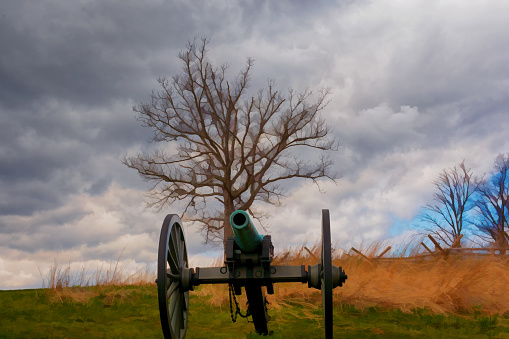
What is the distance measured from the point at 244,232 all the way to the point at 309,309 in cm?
452

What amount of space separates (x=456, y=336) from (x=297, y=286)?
3.72 meters

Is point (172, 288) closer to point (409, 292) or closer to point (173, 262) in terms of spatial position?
point (173, 262)

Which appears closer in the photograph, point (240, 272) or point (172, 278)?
point (240, 272)

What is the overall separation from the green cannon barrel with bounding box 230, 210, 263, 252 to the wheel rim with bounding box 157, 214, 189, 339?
0.74 metres

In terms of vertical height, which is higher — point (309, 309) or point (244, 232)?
point (244, 232)

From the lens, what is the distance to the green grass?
6.67 meters

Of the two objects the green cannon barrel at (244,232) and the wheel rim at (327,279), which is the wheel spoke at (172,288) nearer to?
the green cannon barrel at (244,232)

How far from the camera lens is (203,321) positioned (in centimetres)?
778

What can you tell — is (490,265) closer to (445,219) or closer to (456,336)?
(456,336)

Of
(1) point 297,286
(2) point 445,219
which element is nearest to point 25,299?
(1) point 297,286

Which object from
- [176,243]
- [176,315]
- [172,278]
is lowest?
[176,315]

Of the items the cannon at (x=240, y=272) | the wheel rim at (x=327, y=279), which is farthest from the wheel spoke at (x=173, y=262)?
the wheel rim at (x=327, y=279)

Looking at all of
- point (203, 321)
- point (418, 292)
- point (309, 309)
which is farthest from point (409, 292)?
point (203, 321)

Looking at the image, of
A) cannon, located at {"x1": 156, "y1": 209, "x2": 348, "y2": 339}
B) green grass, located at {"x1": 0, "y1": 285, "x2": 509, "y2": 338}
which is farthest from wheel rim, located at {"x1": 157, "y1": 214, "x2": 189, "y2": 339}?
green grass, located at {"x1": 0, "y1": 285, "x2": 509, "y2": 338}
